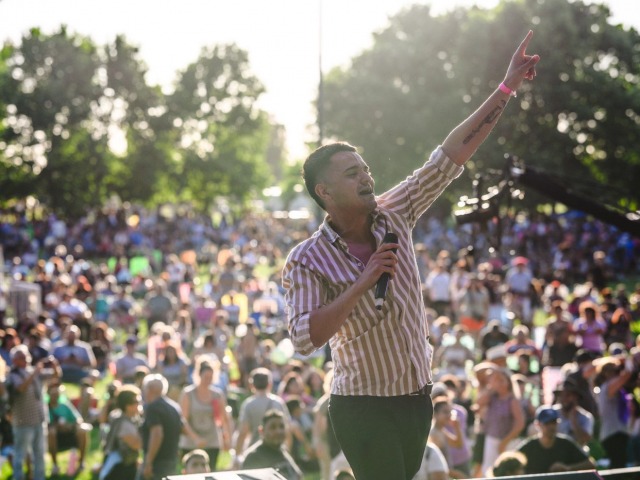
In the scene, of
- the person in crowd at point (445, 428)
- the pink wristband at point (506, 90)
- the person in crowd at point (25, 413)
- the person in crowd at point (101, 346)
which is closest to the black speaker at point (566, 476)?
the pink wristband at point (506, 90)

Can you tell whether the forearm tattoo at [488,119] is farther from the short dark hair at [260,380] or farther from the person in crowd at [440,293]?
the person in crowd at [440,293]

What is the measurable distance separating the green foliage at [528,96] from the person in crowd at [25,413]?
18.3 metres

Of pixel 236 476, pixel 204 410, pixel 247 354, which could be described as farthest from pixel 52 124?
pixel 236 476

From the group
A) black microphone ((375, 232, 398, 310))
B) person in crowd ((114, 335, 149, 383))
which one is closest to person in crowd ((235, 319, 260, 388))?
person in crowd ((114, 335, 149, 383))

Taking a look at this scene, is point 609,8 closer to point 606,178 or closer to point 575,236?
point 606,178

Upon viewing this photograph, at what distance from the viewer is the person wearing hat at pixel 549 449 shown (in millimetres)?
7379

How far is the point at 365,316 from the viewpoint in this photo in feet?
9.94

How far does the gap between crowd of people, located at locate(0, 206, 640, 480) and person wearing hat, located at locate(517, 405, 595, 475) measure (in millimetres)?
13

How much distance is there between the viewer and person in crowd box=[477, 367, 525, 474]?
8.75 meters

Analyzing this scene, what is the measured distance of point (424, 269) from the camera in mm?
22125

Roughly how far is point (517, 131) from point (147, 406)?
24.6 meters

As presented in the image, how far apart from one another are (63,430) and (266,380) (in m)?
3.40

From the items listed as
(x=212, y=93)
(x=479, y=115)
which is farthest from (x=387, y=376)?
(x=212, y=93)

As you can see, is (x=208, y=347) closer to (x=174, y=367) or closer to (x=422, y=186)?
(x=174, y=367)
